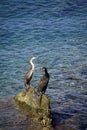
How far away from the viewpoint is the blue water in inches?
787

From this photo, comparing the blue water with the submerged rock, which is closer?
the submerged rock

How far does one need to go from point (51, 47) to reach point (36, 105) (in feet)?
34.0

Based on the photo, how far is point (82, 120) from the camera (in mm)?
17031

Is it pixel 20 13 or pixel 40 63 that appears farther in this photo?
pixel 20 13

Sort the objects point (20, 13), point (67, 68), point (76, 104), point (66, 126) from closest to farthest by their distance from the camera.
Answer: point (66, 126) < point (76, 104) < point (67, 68) < point (20, 13)

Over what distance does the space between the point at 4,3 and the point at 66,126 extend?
21426 millimetres

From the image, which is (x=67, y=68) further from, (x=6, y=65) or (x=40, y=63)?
(x=6, y=65)

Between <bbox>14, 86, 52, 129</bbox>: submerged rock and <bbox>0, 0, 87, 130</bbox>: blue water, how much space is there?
1.32 m

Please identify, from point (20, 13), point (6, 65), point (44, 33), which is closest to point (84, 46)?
point (44, 33)

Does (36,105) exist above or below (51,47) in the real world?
above

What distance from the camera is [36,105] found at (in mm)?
17094

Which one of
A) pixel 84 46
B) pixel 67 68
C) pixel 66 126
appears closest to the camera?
pixel 66 126

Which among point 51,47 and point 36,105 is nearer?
point 36,105

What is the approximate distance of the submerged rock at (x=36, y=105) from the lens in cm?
1650
